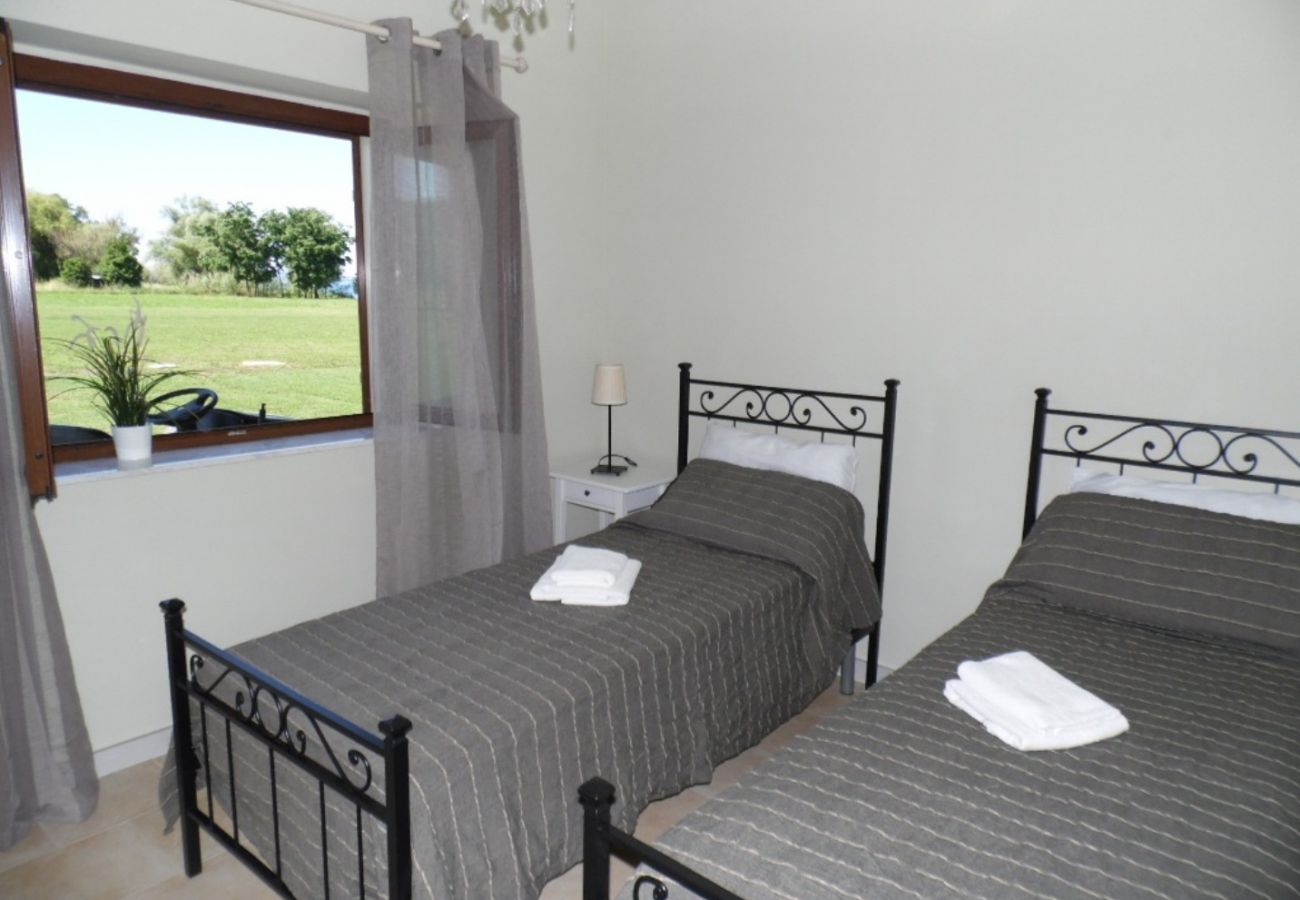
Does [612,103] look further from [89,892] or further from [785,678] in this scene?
[89,892]

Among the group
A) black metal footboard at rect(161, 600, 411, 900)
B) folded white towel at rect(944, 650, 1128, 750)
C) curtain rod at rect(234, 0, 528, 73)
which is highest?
curtain rod at rect(234, 0, 528, 73)

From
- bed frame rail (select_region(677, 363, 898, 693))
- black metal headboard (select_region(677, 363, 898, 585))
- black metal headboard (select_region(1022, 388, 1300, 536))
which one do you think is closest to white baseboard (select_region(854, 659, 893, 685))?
bed frame rail (select_region(677, 363, 898, 693))

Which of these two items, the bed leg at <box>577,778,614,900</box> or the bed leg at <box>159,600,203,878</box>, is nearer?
the bed leg at <box>577,778,614,900</box>

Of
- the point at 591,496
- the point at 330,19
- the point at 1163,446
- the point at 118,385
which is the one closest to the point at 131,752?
the point at 118,385

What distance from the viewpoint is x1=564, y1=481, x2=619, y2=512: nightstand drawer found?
3.35m

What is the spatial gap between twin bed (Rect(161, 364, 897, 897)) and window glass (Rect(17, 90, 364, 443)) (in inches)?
44.2

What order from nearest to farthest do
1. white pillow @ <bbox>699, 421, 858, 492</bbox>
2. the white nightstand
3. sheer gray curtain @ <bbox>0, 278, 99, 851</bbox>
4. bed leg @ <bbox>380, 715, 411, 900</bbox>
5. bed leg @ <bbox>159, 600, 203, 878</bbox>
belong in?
1. bed leg @ <bbox>380, 715, 411, 900</bbox>
2. bed leg @ <bbox>159, 600, 203, 878</bbox>
3. sheer gray curtain @ <bbox>0, 278, 99, 851</bbox>
4. white pillow @ <bbox>699, 421, 858, 492</bbox>
5. the white nightstand

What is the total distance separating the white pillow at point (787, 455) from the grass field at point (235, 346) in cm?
146

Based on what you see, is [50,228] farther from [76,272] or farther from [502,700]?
[502,700]

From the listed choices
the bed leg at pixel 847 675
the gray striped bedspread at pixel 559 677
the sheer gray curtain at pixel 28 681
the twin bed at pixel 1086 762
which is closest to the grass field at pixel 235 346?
the sheer gray curtain at pixel 28 681

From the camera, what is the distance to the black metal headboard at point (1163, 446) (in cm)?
232

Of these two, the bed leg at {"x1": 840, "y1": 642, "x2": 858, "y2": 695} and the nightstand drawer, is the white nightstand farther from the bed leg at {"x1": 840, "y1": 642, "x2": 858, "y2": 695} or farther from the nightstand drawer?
the bed leg at {"x1": 840, "y1": 642, "x2": 858, "y2": 695}

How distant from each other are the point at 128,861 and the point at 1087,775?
91.0 inches

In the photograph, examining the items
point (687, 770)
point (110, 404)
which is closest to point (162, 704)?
point (110, 404)
